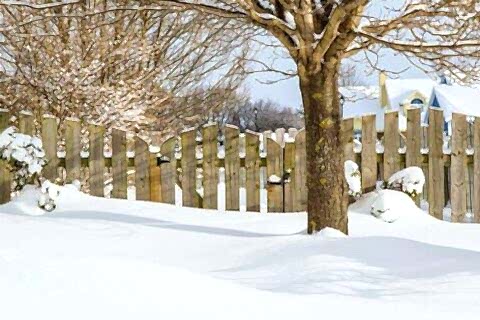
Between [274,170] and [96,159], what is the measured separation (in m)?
2.00

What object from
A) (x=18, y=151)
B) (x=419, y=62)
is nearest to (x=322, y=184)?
(x=419, y=62)

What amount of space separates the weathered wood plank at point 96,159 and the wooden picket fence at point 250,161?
11 mm

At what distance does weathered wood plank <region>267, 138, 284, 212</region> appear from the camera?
7.39 metres

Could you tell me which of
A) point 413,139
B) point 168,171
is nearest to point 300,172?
point 413,139

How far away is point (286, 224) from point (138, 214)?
1.49 metres

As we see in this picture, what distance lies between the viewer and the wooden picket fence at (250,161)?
737 centimetres

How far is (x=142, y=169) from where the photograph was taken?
7402mm

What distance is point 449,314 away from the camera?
124 inches

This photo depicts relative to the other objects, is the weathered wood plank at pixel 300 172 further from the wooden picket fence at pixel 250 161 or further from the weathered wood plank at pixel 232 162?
the weathered wood plank at pixel 232 162

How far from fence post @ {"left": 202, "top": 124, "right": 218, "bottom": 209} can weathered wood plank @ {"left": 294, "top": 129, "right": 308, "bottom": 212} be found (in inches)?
36.0

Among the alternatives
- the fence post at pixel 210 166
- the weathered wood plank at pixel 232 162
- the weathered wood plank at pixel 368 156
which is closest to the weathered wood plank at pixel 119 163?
the fence post at pixel 210 166

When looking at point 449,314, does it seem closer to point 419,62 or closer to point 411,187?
point 419,62

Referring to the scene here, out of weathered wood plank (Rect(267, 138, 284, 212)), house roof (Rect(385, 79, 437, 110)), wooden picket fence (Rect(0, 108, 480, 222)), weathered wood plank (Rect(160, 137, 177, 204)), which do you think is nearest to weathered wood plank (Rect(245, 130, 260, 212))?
wooden picket fence (Rect(0, 108, 480, 222))

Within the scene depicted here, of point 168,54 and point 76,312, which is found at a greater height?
point 168,54
